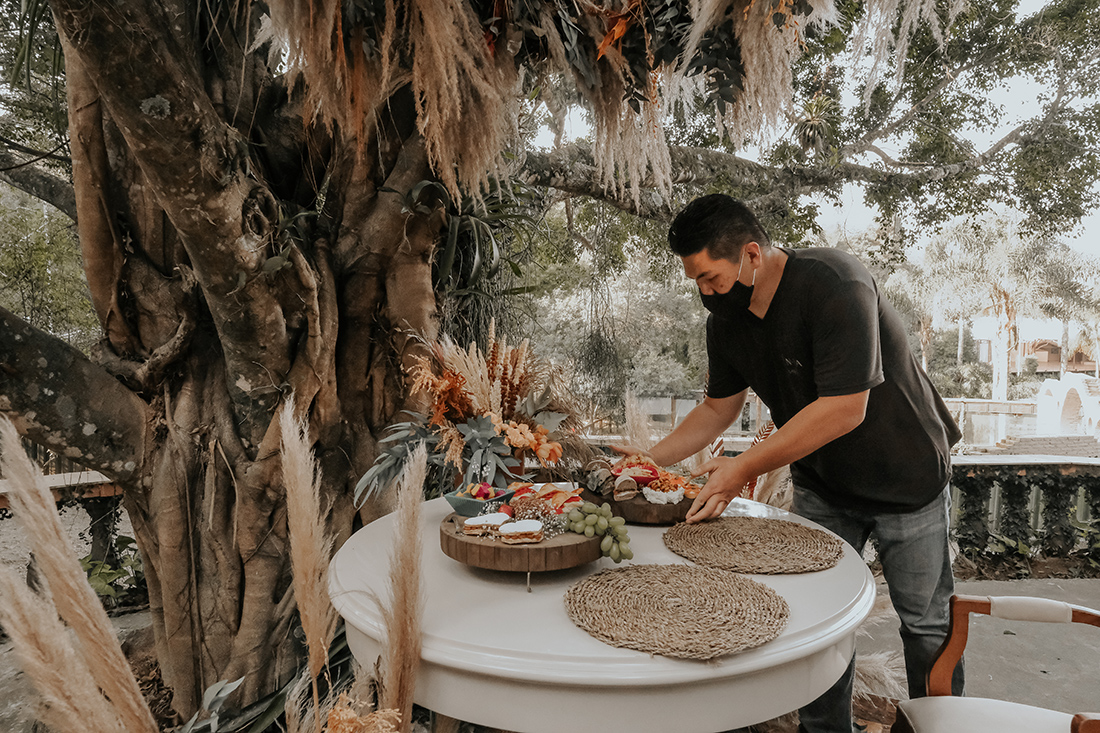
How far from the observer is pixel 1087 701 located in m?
2.32

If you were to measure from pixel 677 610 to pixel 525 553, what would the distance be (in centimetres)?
27

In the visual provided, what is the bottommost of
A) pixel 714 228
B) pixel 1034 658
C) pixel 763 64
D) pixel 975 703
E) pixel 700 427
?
pixel 1034 658

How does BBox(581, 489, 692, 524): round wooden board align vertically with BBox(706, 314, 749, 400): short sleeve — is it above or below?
below

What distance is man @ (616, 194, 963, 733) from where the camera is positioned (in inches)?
57.7

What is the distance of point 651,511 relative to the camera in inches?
56.0

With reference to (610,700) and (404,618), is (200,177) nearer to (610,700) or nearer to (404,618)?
(404,618)

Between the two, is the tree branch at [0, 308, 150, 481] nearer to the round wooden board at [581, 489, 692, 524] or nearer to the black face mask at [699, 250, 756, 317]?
the round wooden board at [581, 489, 692, 524]

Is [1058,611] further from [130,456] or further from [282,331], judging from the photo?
[130,456]

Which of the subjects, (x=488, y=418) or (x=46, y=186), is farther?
(x=46, y=186)

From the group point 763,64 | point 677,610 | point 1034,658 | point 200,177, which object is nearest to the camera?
point 677,610

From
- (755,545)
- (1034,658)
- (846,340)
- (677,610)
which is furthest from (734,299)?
(1034,658)

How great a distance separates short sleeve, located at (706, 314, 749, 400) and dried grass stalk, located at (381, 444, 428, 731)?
1.26 m

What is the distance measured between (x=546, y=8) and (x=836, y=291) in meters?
1.02

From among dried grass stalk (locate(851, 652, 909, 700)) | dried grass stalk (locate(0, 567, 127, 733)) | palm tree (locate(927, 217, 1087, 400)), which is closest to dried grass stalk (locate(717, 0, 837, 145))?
dried grass stalk (locate(0, 567, 127, 733))
